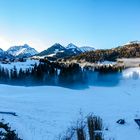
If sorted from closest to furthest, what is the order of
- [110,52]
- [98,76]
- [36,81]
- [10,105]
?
[10,105]
[36,81]
[98,76]
[110,52]

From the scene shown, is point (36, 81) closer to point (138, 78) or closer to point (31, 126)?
point (138, 78)

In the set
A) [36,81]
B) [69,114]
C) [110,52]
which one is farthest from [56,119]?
[110,52]

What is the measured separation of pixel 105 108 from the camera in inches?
1902

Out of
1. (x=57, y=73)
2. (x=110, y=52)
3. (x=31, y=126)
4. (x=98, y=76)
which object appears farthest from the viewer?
(x=110, y=52)

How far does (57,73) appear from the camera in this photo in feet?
371

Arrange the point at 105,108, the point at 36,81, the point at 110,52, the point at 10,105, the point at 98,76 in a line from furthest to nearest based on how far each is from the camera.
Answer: the point at 110,52 < the point at 98,76 < the point at 36,81 < the point at 105,108 < the point at 10,105

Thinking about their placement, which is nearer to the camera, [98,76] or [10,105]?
[10,105]

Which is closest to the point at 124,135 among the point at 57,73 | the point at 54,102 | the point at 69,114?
the point at 69,114

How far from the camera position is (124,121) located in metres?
38.2

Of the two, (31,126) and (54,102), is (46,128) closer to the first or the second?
(31,126)

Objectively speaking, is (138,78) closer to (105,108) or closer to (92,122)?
(105,108)

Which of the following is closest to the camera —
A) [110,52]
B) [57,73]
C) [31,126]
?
[31,126]

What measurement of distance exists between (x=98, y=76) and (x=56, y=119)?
8869 centimetres

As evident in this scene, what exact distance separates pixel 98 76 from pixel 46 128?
9441 cm
